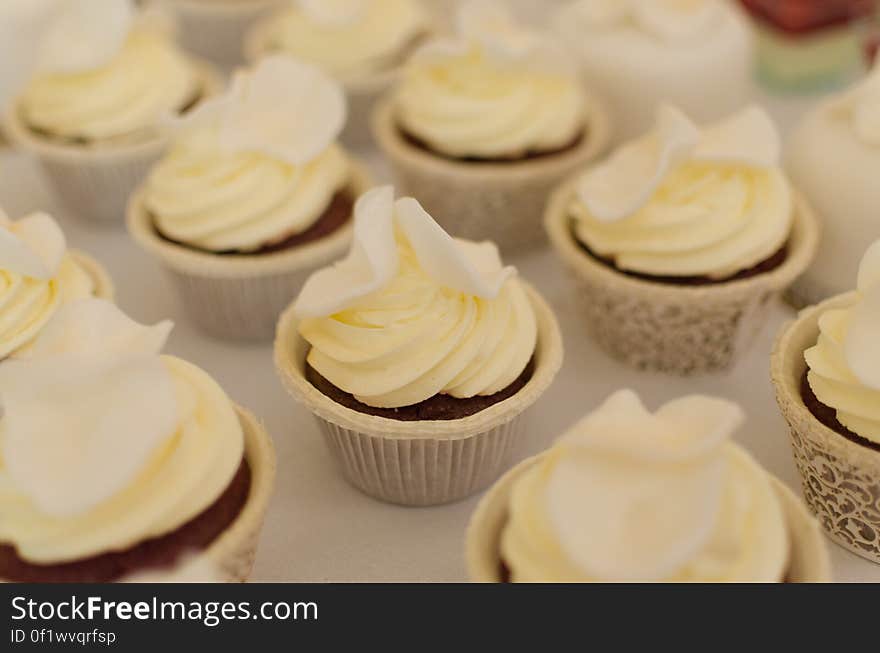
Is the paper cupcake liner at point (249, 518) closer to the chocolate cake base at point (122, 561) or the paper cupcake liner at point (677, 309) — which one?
the chocolate cake base at point (122, 561)

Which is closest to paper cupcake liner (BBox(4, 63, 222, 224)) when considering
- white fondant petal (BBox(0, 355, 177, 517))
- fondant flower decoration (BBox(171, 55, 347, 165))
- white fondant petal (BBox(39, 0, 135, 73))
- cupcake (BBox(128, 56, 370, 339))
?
white fondant petal (BBox(39, 0, 135, 73))

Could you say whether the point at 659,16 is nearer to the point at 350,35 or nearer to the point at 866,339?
the point at 350,35

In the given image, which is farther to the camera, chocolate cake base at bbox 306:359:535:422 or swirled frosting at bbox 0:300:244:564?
chocolate cake base at bbox 306:359:535:422

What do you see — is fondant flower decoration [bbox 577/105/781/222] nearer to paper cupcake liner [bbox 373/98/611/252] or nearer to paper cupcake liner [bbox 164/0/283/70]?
paper cupcake liner [bbox 373/98/611/252]

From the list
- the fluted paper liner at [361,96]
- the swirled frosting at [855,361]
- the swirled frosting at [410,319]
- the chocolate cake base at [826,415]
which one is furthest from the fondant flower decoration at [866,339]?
the fluted paper liner at [361,96]

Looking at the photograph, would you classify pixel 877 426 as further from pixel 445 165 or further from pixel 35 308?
pixel 35 308
